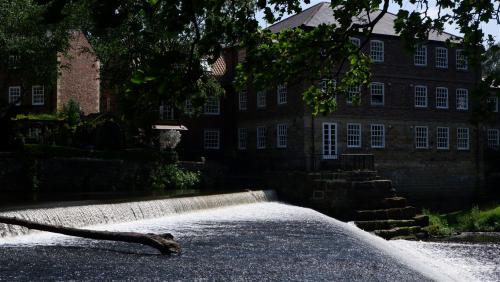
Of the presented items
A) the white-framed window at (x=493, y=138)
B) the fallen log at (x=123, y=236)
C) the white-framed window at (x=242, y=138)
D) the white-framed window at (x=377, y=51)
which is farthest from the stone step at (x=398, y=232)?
the white-framed window at (x=493, y=138)

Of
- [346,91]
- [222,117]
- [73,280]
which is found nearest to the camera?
[346,91]

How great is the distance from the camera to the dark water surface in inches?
379

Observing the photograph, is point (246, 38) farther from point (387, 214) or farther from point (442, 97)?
point (442, 97)

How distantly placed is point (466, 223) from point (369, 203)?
449cm

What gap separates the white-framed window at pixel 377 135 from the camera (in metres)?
35.6

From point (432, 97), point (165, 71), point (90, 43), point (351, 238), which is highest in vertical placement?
point (90, 43)

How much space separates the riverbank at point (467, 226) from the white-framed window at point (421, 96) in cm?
954

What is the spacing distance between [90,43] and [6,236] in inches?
1195

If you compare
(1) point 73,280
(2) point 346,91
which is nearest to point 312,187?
(1) point 73,280

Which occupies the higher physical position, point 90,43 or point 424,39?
point 90,43

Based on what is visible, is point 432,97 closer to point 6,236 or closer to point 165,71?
point 6,236

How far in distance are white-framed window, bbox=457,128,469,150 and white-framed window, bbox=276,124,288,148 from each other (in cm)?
1173

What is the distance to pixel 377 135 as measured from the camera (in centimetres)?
3572

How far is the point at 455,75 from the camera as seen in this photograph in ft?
128
